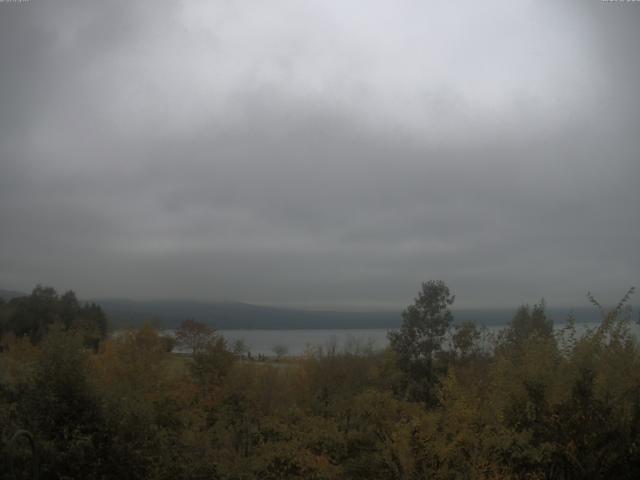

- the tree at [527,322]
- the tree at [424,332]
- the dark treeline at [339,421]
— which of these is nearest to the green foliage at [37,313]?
the dark treeline at [339,421]

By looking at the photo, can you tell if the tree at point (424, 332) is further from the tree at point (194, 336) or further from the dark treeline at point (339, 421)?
the tree at point (194, 336)

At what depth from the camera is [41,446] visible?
1593cm

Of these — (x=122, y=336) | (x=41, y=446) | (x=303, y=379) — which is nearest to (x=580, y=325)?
(x=41, y=446)

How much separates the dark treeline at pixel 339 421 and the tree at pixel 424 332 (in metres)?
6.06

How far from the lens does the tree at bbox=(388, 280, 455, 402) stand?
1524 inches

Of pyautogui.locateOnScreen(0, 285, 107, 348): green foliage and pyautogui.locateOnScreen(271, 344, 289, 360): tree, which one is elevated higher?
pyautogui.locateOnScreen(0, 285, 107, 348): green foliage

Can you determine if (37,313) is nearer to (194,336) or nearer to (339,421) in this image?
(194,336)

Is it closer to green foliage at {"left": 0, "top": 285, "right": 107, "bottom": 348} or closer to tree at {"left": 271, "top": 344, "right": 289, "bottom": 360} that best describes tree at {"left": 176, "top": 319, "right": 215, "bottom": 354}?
tree at {"left": 271, "top": 344, "right": 289, "bottom": 360}

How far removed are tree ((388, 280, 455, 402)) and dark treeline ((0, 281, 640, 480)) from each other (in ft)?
19.9

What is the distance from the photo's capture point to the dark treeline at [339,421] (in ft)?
50.9

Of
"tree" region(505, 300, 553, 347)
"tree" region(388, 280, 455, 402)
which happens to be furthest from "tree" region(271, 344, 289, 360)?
"tree" region(505, 300, 553, 347)

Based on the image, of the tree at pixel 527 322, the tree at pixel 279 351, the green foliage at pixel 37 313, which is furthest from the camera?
the green foliage at pixel 37 313

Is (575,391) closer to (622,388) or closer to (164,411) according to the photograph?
(622,388)

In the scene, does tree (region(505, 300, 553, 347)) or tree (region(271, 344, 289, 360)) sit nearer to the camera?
tree (region(505, 300, 553, 347))
